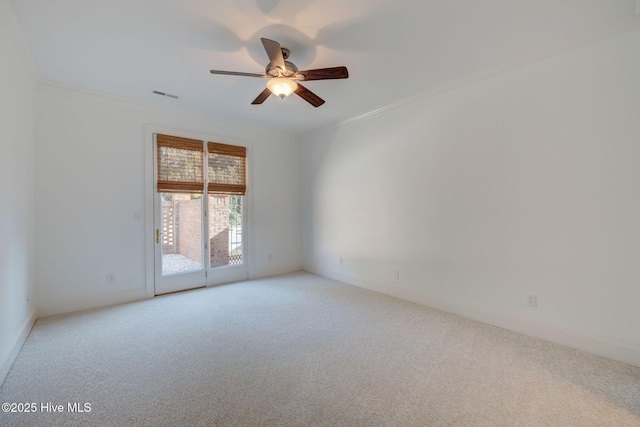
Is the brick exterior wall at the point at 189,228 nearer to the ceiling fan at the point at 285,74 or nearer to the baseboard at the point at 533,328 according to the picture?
the ceiling fan at the point at 285,74

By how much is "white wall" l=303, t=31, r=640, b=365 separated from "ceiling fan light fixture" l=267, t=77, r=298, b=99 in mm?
1861

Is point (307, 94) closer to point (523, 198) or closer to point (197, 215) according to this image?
point (523, 198)

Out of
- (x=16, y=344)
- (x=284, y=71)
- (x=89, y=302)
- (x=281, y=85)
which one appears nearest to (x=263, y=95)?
(x=281, y=85)

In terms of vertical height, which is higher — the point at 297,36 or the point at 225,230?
Answer: the point at 297,36

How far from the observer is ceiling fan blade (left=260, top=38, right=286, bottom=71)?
203 cm

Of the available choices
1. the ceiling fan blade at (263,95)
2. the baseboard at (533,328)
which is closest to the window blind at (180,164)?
the ceiling fan blade at (263,95)

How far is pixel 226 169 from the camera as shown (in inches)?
184

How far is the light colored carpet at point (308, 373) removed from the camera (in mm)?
1729

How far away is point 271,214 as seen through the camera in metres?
5.24

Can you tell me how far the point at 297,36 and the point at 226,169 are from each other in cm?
279

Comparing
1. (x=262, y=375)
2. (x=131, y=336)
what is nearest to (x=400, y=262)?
(x=262, y=375)

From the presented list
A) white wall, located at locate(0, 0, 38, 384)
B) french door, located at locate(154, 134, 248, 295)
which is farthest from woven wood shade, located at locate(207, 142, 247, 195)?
white wall, located at locate(0, 0, 38, 384)

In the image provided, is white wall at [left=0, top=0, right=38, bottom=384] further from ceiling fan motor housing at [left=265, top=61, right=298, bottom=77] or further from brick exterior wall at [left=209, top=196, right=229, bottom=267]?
brick exterior wall at [left=209, top=196, right=229, bottom=267]

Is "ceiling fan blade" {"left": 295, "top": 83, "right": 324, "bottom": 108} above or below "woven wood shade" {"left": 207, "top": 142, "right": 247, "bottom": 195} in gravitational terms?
above
